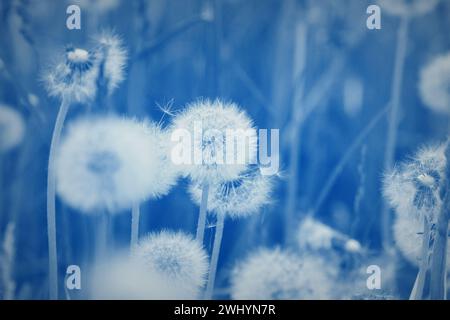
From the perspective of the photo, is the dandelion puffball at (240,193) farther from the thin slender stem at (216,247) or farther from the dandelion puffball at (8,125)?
the dandelion puffball at (8,125)

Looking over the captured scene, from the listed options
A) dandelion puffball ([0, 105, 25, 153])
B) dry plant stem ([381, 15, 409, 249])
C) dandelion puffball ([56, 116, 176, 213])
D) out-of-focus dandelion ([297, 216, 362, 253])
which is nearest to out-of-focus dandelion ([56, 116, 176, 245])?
dandelion puffball ([56, 116, 176, 213])

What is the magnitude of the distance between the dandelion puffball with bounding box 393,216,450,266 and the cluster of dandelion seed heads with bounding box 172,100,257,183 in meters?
0.74

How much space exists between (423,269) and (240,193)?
0.93m

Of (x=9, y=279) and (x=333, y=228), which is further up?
(x=333, y=228)

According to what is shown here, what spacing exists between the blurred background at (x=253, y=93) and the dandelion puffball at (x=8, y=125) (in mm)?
21

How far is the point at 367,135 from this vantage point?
201 centimetres

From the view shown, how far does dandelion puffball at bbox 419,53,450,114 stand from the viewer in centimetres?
200

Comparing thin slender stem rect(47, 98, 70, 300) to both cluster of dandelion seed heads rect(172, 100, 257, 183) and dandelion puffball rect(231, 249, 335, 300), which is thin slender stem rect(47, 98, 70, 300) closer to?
cluster of dandelion seed heads rect(172, 100, 257, 183)

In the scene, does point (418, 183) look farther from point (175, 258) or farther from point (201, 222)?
point (175, 258)

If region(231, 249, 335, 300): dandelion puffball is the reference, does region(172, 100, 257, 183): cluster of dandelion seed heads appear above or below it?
above
